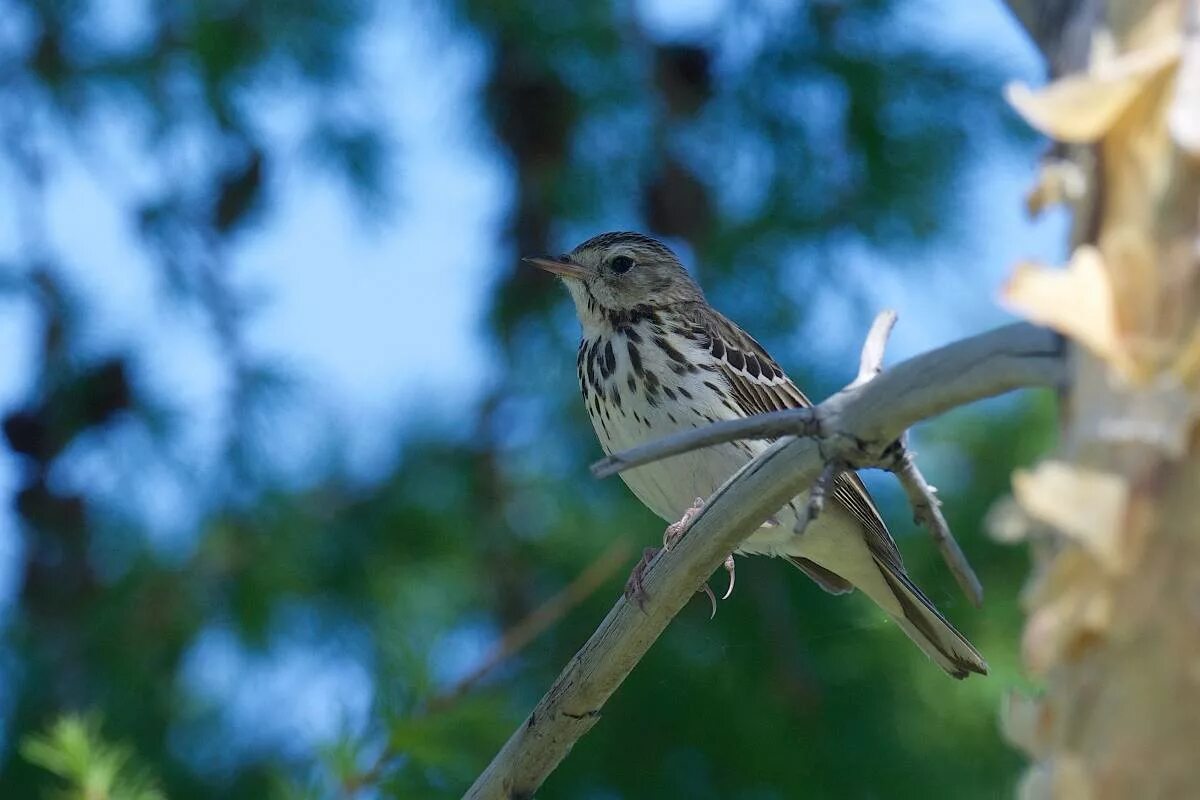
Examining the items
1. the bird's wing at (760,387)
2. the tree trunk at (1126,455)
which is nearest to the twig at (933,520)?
the tree trunk at (1126,455)

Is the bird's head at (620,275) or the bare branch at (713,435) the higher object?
the bird's head at (620,275)

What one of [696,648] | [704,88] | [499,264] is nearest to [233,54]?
[499,264]

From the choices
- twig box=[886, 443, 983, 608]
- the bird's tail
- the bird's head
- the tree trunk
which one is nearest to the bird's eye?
the bird's head

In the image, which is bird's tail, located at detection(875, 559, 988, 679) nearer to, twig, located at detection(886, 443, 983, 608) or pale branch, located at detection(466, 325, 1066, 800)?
pale branch, located at detection(466, 325, 1066, 800)

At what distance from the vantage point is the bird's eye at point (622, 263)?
12.8 ft

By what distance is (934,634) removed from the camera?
3.12 m

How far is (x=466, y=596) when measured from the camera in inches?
191

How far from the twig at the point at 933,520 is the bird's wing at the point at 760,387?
70.2 inches

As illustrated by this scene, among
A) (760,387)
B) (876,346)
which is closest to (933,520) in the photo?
(876,346)

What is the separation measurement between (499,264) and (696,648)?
1.32 metres

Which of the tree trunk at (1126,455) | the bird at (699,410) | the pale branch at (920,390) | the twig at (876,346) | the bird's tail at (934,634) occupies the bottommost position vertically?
the tree trunk at (1126,455)

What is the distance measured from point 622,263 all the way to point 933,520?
8.05 ft

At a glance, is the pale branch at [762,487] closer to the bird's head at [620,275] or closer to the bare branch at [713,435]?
the bare branch at [713,435]

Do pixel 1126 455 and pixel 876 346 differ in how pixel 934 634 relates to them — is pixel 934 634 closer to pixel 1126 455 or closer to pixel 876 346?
pixel 876 346
